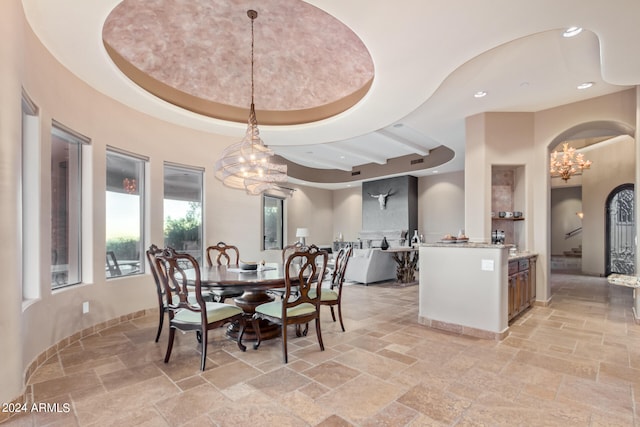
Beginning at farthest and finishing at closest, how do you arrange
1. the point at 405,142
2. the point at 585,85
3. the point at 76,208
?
the point at 405,142, the point at 585,85, the point at 76,208

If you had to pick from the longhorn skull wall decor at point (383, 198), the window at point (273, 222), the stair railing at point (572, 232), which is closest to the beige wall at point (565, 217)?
the stair railing at point (572, 232)

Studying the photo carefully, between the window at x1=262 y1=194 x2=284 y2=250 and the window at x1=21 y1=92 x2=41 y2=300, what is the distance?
6231 millimetres

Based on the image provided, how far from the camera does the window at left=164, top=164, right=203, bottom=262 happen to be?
5242 mm

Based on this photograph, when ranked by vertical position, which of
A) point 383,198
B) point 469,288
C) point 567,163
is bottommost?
point 469,288

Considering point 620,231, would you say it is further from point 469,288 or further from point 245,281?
point 245,281

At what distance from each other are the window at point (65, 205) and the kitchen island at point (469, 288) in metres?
4.14

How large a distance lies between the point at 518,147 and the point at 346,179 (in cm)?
646

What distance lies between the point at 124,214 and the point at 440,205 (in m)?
8.79

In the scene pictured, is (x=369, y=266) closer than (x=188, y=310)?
No

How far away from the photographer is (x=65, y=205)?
3.64 meters

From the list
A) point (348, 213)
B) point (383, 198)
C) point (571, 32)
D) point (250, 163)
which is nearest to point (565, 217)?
point (383, 198)

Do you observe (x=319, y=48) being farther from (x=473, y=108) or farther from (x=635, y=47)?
(x=635, y=47)

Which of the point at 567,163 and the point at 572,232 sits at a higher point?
the point at 567,163

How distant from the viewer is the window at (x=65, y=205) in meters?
3.42
